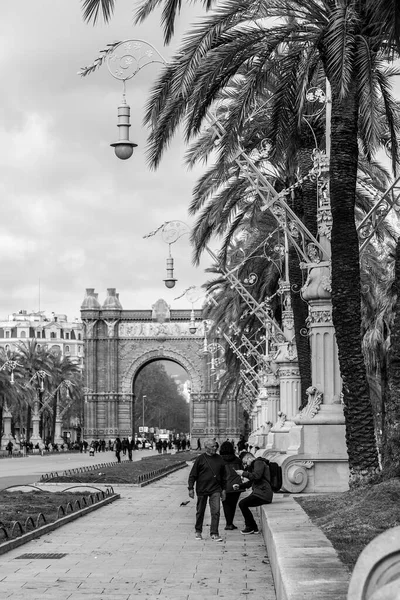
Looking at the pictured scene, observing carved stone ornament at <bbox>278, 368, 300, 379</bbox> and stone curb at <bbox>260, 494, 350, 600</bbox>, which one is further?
carved stone ornament at <bbox>278, 368, 300, 379</bbox>

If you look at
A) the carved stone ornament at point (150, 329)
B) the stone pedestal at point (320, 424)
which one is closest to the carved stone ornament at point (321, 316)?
the stone pedestal at point (320, 424)

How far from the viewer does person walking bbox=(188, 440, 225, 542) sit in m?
14.6

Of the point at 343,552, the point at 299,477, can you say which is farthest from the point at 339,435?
the point at 343,552

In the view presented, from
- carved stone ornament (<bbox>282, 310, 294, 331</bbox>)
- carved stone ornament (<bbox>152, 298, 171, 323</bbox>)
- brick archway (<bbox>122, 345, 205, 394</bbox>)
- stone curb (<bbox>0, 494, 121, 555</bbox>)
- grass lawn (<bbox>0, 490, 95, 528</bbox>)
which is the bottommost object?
stone curb (<bbox>0, 494, 121, 555</bbox>)

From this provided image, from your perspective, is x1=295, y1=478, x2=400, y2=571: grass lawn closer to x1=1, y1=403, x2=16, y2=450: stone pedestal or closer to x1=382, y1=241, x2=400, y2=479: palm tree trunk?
x1=382, y1=241, x2=400, y2=479: palm tree trunk

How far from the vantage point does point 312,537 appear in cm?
952

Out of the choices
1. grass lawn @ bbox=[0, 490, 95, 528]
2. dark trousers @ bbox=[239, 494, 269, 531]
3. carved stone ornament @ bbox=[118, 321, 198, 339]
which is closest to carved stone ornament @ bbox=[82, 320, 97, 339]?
carved stone ornament @ bbox=[118, 321, 198, 339]

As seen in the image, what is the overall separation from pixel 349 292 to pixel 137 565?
17.2 feet

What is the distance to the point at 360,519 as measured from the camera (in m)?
10.1

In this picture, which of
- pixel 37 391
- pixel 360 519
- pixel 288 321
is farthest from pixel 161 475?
pixel 37 391

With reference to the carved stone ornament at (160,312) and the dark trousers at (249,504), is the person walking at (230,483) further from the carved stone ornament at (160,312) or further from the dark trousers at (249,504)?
the carved stone ornament at (160,312)

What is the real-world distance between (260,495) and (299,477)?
2.18 meters

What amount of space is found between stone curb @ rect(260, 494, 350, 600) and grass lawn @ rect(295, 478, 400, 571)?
4.4 inches

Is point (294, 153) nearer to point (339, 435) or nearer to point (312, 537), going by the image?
point (339, 435)
